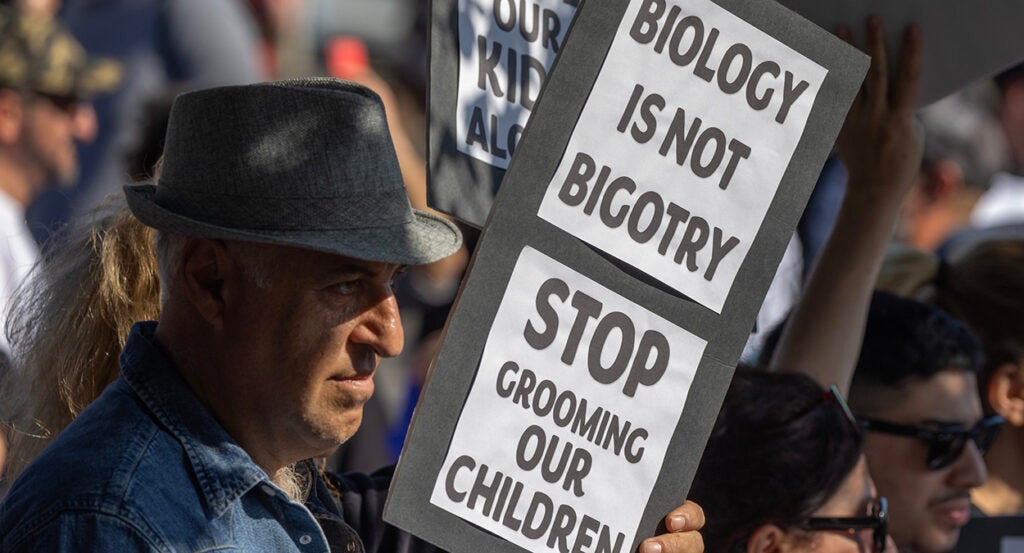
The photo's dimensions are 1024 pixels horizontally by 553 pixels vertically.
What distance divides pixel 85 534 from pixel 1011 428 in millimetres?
3165

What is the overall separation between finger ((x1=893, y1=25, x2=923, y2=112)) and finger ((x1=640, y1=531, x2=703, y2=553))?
130 cm

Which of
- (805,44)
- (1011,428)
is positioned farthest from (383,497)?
(1011,428)

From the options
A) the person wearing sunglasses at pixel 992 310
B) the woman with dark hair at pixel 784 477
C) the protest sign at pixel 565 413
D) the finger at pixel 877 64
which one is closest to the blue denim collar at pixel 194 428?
the protest sign at pixel 565 413

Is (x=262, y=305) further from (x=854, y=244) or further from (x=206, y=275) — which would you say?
(x=854, y=244)

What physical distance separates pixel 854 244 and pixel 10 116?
3354mm

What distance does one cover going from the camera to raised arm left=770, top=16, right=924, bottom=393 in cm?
328

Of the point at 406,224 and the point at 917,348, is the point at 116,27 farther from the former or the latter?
the point at 406,224

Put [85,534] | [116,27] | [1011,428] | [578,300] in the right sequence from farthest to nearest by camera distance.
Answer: [116,27] < [1011,428] < [578,300] < [85,534]

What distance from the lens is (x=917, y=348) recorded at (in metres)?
3.71

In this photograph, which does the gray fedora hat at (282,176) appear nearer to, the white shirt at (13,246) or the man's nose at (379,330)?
the man's nose at (379,330)

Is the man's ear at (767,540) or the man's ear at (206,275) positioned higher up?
the man's ear at (206,275)

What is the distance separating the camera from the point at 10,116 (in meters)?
5.38

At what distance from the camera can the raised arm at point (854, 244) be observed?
10.8 feet

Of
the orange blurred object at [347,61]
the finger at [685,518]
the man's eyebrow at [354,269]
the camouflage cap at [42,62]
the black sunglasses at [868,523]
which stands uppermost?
the orange blurred object at [347,61]
